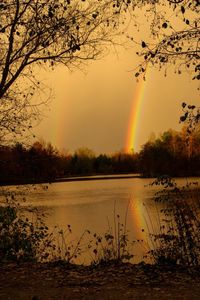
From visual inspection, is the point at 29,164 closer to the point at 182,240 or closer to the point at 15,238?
the point at 15,238

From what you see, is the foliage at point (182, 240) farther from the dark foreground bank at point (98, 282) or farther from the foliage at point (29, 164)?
the foliage at point (29, 164)

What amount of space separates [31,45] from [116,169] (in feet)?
397

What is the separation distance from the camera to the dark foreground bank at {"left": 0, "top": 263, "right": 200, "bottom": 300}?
6953 mm

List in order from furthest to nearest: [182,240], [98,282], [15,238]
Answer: [15,238]
[182,240]
[98,282]

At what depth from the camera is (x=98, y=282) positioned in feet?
25.5

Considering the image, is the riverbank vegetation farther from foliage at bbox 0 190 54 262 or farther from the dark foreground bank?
the dark foreground bank

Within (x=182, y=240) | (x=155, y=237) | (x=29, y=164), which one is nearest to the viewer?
(x=182, y=240)

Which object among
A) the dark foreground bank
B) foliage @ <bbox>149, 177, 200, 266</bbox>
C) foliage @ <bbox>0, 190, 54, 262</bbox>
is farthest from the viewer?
foliage @ <bbox>0, 190, 54, 262</bbox>

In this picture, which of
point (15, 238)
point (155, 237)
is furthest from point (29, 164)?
point (155, 237)

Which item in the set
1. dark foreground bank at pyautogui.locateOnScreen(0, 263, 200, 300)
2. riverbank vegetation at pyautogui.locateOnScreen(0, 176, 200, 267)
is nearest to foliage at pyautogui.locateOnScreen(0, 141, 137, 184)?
riverbank vegetation at pyautogui.locateOnScreen(0, 176, 200, 267)

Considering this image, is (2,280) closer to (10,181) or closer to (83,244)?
(10,181)

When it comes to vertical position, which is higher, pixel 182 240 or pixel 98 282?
pixel 182 240

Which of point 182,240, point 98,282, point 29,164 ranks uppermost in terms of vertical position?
point 29,164

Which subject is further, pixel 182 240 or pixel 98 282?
pixel 182 240
